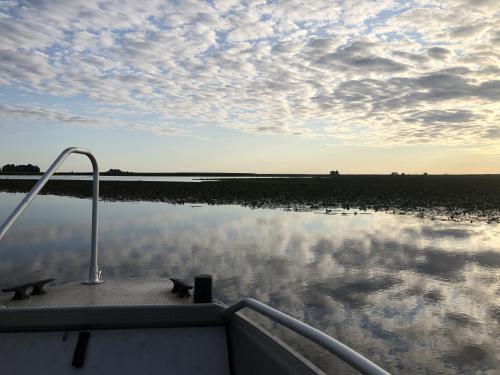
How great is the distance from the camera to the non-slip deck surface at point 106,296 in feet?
16.8

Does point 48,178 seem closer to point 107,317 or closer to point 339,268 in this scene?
point 107,317

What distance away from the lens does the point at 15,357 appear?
3.79 metres

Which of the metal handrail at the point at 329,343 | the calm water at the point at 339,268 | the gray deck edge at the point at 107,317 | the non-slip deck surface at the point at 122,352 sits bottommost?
the calm water at the point at 339,268

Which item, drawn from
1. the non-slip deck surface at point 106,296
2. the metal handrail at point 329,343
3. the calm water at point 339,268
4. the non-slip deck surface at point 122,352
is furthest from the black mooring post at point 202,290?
the calm water at point 339,268

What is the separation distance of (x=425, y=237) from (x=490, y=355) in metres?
10.3

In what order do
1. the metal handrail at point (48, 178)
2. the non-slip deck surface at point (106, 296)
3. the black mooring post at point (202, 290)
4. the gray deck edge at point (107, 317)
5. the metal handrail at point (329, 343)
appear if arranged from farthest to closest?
the non-slip deck surface at point (106, 296)
the black mooring post at point (202, 290)
the metal handrail at point (48, 178)
the gray deck edge at point (107, 317)
the metal handrail at point (329, 343)

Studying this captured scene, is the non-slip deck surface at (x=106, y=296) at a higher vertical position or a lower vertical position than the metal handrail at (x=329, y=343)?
lower

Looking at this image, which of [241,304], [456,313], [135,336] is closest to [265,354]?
[241,304]

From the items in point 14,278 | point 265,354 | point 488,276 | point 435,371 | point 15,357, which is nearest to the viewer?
point 265,354

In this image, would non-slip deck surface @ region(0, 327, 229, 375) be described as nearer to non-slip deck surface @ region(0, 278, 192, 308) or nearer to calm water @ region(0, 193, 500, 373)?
non-slip deck surface @ region(0, 278, 192, 308)

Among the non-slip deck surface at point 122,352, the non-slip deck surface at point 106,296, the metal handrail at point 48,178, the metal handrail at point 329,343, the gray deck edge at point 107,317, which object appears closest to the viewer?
the metal handrail at point 329,343

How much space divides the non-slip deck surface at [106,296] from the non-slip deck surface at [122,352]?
0.92 meters

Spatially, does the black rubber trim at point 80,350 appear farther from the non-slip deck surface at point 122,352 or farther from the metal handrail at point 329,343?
the metal handrail at point 329,343

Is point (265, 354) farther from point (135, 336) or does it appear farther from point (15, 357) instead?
point (15, 357)
